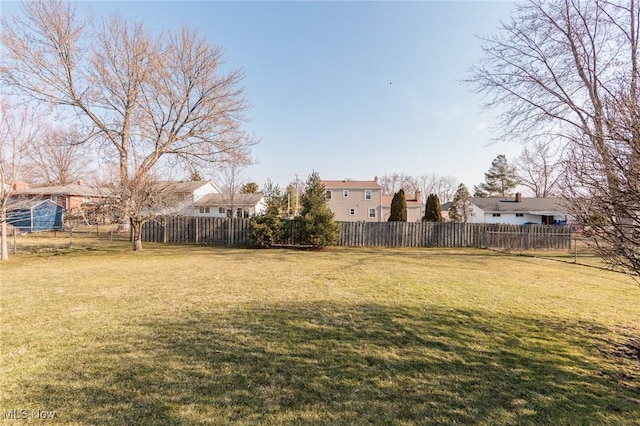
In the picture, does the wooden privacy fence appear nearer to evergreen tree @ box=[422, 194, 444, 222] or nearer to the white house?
evergreen tree @ box=[422, 194, 444, 222]

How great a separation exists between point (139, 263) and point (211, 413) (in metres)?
9.58

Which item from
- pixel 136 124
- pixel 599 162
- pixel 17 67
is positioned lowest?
pixel 599 162

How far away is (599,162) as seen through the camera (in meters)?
3.36

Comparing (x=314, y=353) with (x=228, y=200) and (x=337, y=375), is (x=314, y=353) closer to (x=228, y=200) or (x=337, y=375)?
(x=337, y=375)

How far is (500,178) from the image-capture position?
4222 centimetres

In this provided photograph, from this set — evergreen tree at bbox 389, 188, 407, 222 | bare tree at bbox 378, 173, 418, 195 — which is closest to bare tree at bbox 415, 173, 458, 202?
bare tree at bbox 378, 173, 418, 195

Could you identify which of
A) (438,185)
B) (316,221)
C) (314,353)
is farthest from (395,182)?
(314,353)

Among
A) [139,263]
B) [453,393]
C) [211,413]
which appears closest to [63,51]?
[139,263]

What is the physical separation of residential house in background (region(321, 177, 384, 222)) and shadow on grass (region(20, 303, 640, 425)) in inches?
1143

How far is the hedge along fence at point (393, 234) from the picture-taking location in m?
17.3

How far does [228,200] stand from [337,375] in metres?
A: 31.1

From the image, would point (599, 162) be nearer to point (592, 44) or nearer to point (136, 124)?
point (592, 44)

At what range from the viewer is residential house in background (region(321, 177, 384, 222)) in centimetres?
3344

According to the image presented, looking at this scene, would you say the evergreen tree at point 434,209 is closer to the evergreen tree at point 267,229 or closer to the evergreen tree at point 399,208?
the evergreen tree at point 399,208
